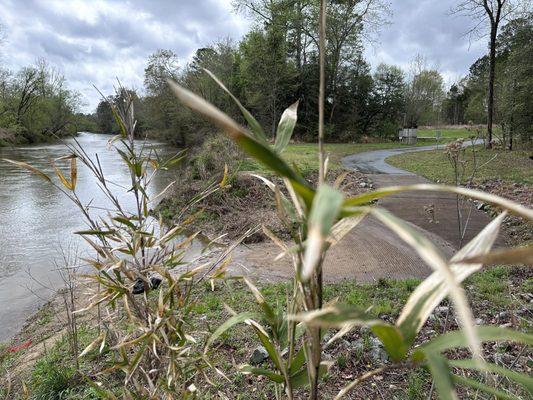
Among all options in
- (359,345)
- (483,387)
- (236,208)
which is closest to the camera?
(483,387)

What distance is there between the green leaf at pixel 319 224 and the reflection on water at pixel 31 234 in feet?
7.88

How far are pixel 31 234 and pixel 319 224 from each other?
10.9 meters

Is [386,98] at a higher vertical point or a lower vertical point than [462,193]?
higher

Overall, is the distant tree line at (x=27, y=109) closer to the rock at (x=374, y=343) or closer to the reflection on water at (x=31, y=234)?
the reflection on water at (x=31, y=234)

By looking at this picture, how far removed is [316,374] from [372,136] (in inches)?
1287

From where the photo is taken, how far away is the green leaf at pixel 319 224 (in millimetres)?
292

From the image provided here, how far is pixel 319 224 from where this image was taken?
30cm

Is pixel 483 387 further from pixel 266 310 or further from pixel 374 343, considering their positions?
pixel 374 343

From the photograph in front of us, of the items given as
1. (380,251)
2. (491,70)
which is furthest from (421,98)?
(380,251)

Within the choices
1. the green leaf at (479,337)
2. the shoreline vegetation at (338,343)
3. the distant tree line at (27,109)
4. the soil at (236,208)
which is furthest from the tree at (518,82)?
the distant tree line at (27,109)

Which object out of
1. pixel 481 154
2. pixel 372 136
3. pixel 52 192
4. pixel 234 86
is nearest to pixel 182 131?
pixel 234 86

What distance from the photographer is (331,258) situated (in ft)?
20.6

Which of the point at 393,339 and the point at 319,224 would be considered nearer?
the point at 319,224

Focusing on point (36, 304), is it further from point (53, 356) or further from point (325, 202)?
point (325, 202)
